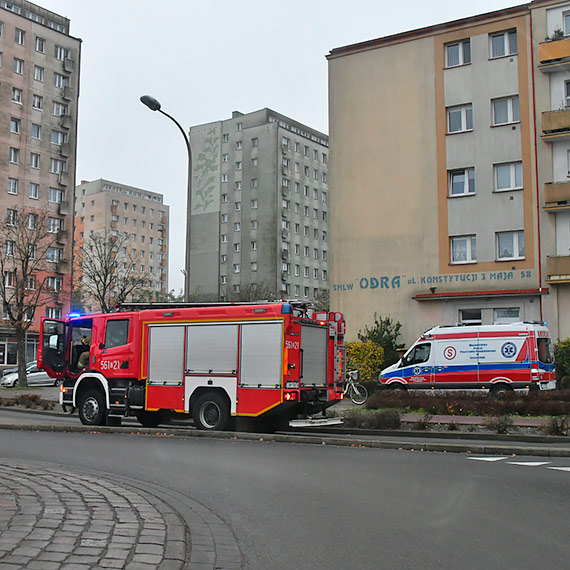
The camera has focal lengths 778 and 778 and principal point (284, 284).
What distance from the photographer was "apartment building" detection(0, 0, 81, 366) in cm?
6619

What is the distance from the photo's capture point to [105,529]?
5969mm

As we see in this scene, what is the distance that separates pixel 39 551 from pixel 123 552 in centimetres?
55

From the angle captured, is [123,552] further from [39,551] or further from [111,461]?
[111,461]

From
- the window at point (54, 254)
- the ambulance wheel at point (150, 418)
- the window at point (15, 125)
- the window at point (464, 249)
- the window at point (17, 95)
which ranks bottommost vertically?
the ambulance wheel at point (150, 418)

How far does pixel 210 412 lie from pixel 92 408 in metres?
3.31

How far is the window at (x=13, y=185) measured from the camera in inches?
2594

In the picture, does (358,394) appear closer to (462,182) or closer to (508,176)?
(462,182)

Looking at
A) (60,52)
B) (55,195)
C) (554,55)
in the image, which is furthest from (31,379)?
(60,52)

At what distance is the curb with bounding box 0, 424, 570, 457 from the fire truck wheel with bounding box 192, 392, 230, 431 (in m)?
0.69

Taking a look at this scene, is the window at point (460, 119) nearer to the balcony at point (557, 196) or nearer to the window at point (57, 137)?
the balcony at point (557, 196)

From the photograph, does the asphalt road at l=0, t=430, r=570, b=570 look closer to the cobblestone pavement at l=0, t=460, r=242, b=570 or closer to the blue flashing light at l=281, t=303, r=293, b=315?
the cobblestone pavement at l=0, t=460, r=242, b=570

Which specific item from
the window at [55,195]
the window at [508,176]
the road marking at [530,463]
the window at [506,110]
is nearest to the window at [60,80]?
the window at [55,195]

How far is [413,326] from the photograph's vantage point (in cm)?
3466

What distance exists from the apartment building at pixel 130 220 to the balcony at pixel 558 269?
325ft
